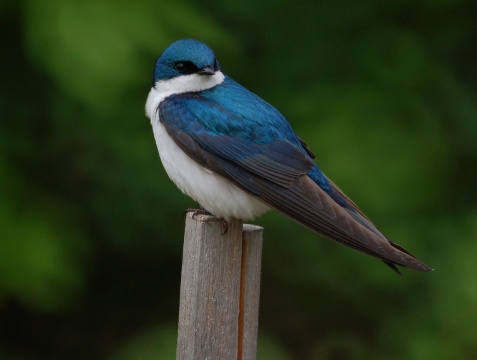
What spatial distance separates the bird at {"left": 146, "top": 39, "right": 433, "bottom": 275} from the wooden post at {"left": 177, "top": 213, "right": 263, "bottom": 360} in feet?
0.52

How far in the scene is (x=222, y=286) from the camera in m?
2.61

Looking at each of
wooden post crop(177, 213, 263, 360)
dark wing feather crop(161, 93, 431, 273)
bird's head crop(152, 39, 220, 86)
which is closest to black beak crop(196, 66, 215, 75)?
bird's head crop(152, 39, 220, 86)

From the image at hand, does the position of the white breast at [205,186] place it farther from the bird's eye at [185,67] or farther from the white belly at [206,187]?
the bird's eye at [185,67]

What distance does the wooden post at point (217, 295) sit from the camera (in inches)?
102

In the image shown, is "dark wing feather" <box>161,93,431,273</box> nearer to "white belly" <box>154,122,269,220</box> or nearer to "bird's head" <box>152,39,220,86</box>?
"white belly" <box>154,122,269,220</box>

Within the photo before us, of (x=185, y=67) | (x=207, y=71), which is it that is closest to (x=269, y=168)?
(x=207, y=71)

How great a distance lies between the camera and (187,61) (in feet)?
10.3

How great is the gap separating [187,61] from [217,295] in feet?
3.20

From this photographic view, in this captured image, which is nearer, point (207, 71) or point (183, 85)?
point (207, 71)

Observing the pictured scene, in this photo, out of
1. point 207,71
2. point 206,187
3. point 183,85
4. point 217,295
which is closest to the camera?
point 217,295

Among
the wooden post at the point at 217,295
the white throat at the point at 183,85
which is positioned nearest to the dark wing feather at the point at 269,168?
the white throat at the point at 183,85

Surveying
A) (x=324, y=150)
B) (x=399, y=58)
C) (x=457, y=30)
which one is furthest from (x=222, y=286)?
(x=457, y=30)

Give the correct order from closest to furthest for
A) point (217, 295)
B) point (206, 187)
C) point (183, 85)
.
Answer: point (217, 295) → point (206, 187) → point (183, 85)

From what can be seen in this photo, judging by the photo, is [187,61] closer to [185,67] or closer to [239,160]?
[185,67]
